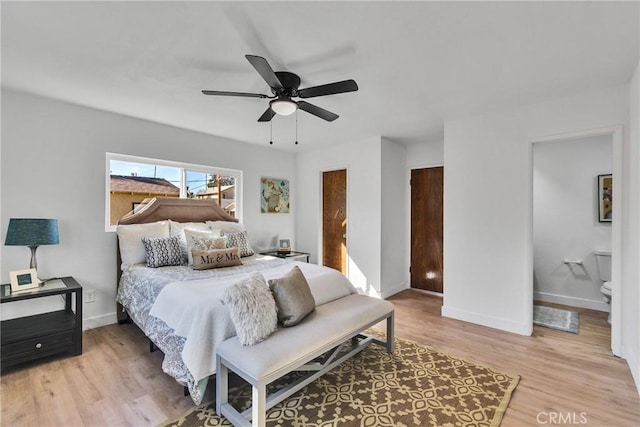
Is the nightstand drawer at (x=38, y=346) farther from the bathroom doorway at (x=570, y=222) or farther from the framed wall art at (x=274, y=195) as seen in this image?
the bathroom doorway at (x=570, y=222)

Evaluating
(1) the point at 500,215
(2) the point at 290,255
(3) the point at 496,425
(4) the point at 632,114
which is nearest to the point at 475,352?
(3) the point at 496,425

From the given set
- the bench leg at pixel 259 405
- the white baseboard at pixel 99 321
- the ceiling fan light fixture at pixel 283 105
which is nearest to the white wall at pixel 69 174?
the white baseboard at pixel 99 321

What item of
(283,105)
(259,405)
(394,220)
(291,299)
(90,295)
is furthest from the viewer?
(394,220)

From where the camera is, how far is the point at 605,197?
3.80 m

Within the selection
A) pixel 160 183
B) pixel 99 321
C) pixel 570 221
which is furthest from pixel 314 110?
pixel 570 221

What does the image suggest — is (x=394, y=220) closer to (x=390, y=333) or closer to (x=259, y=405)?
(x=390, y=333)

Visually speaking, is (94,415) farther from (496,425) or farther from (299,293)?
(496,425)

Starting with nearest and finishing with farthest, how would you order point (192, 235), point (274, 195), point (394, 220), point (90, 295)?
point (90, 295), point (192, 235), point (394, 220), point (274, 195)

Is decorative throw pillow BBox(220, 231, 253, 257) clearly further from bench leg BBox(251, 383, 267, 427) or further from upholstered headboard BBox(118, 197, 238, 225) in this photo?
bench leg BBox(251, 383, 267, 427)

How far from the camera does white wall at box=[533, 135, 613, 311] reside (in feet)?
12.7

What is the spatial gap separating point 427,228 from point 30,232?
192 inches

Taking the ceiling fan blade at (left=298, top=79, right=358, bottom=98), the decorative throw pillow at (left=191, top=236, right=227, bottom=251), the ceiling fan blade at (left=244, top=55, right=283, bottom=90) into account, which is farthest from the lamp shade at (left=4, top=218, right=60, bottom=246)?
the ceiling fan blade at (left=298, top=79, right=358, bottom=98)

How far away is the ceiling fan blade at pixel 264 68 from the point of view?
1725mm

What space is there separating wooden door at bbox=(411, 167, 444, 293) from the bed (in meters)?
2.24
